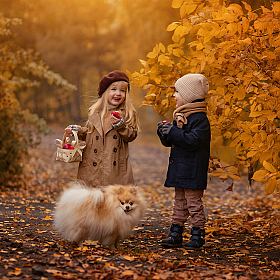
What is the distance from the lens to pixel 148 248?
4086 millimetres

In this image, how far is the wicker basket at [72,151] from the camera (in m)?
3.74

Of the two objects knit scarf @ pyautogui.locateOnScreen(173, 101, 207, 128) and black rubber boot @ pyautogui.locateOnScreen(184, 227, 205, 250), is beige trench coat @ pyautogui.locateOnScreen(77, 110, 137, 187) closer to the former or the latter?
knit scarf @ pyautogui.locateOnScreen(173, 101, 207, 128)

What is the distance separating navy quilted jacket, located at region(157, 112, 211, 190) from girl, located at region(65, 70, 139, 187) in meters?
0.45

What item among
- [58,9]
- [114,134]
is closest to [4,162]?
[114,134]

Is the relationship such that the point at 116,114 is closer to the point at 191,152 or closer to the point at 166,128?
the point at 166,128

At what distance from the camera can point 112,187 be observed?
149 inches

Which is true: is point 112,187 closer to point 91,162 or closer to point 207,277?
point 91,162

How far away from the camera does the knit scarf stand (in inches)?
157

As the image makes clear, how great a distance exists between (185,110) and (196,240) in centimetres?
137

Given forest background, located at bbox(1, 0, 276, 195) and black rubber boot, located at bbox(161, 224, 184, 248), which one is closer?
black rubber boot, located at bbox(161, 224, 184, 248)

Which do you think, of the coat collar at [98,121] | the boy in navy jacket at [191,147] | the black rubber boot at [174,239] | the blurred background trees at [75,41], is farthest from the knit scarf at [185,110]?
the blurred background trees at [75,41]

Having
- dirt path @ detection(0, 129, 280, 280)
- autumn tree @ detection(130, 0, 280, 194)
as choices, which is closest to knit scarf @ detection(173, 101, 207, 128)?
autumn tree @ detection(130, 0, 280, 194)

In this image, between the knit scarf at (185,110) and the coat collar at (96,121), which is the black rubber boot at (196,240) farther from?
the coat collar at (96,121)

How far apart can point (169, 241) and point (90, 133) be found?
1.42 metres
